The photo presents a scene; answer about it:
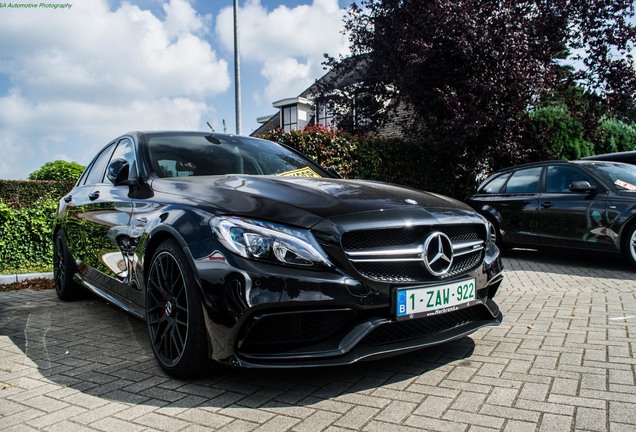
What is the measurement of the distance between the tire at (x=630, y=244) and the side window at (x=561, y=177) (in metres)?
0.97

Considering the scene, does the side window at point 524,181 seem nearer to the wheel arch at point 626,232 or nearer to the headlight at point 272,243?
the wheel arch at point 626,232

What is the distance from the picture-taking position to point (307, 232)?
2584mm

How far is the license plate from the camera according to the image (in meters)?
2.63

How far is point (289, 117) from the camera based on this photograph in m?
26.6

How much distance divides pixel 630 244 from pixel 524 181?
6.44 feet

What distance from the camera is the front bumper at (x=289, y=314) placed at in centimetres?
246

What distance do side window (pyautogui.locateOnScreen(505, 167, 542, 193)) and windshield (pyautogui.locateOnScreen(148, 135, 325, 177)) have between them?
4.74 metres

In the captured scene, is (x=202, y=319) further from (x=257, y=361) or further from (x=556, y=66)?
(x=556, y=66)

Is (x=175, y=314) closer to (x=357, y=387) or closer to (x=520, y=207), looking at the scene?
(x=357, y=387)

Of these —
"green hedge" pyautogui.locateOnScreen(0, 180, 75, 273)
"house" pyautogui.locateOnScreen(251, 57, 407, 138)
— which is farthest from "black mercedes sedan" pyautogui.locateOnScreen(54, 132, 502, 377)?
"house" pyautogui.locateOnScreen(251, 57, 407, 138)

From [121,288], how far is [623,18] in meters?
15.2

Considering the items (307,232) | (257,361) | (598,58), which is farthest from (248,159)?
(598,58)

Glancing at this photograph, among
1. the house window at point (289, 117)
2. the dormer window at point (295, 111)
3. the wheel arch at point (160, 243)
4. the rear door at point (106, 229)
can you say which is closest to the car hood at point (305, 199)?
the wheel arch at point (160, 243)

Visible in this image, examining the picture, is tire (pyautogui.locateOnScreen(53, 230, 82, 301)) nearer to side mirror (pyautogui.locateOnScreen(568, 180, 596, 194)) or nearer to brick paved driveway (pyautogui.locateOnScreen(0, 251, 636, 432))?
brick paved driveway (pyautogui.locateOnScreen(0, 251, 636, 432))
